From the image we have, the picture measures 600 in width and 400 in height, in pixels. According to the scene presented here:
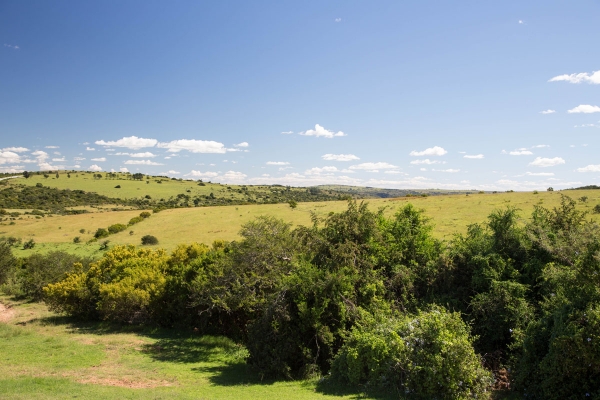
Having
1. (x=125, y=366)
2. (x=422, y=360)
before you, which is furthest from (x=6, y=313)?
(x=422, y=360)

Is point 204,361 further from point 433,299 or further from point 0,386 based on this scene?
point 433,299

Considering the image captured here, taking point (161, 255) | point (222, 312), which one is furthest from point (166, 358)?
point (161, 255)

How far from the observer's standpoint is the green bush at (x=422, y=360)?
31.3ft

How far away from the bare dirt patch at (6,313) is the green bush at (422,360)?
2207 centimetres

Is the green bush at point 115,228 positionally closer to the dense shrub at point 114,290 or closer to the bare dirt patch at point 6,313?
the bare dirt patch at point 6,313

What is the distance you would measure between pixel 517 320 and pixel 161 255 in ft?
Answer: 71.7

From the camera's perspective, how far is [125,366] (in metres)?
14.5

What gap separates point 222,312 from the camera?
20.1 metres

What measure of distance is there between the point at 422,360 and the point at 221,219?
147ft

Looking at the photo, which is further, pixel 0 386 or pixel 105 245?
pixel 105 245

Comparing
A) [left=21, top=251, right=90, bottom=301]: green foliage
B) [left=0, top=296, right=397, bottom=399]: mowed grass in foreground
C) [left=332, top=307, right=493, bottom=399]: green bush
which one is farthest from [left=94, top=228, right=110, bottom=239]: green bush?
[left=332, top=307, right=493, bottom=399]: green bush

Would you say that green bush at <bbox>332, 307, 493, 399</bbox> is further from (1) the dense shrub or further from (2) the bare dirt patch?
(2) the bare dirt patch

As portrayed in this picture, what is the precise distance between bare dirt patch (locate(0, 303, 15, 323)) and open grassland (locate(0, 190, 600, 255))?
605 inches

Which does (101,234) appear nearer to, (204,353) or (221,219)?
(221,219)
